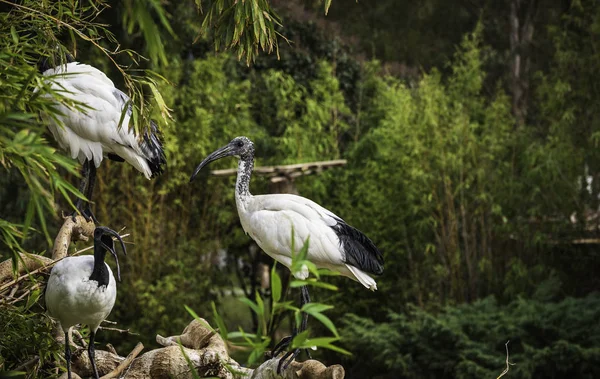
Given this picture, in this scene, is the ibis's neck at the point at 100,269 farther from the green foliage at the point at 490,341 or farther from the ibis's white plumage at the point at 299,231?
the green foliage at the point at 490,341

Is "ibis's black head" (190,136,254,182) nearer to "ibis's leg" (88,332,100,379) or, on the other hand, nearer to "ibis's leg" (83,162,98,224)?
"ibis's leg" (83,162,98,224)

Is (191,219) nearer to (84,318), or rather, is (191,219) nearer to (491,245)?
(491,245)

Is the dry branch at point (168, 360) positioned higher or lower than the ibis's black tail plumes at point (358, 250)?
lower

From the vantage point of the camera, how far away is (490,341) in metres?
6.57

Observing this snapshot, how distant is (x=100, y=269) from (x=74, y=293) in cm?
13

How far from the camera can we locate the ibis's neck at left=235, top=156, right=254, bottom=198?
3.88 metres

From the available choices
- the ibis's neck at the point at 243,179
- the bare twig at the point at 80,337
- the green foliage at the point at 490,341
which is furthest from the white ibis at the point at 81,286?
the green foliage at the point at 490,341

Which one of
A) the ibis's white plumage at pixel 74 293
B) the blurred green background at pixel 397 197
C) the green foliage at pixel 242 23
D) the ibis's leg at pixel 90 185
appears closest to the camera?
the ibis's white plumage at pixel 74 293

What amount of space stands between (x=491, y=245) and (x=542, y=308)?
1584mm

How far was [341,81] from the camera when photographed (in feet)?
35.5

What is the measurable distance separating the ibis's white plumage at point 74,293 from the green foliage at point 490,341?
3508mm

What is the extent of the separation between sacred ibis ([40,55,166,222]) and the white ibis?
609 mm

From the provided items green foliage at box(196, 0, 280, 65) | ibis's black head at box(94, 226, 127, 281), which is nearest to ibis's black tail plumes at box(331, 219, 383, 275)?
green foliage at box(196, 0, 280, 65)

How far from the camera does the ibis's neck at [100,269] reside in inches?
126
